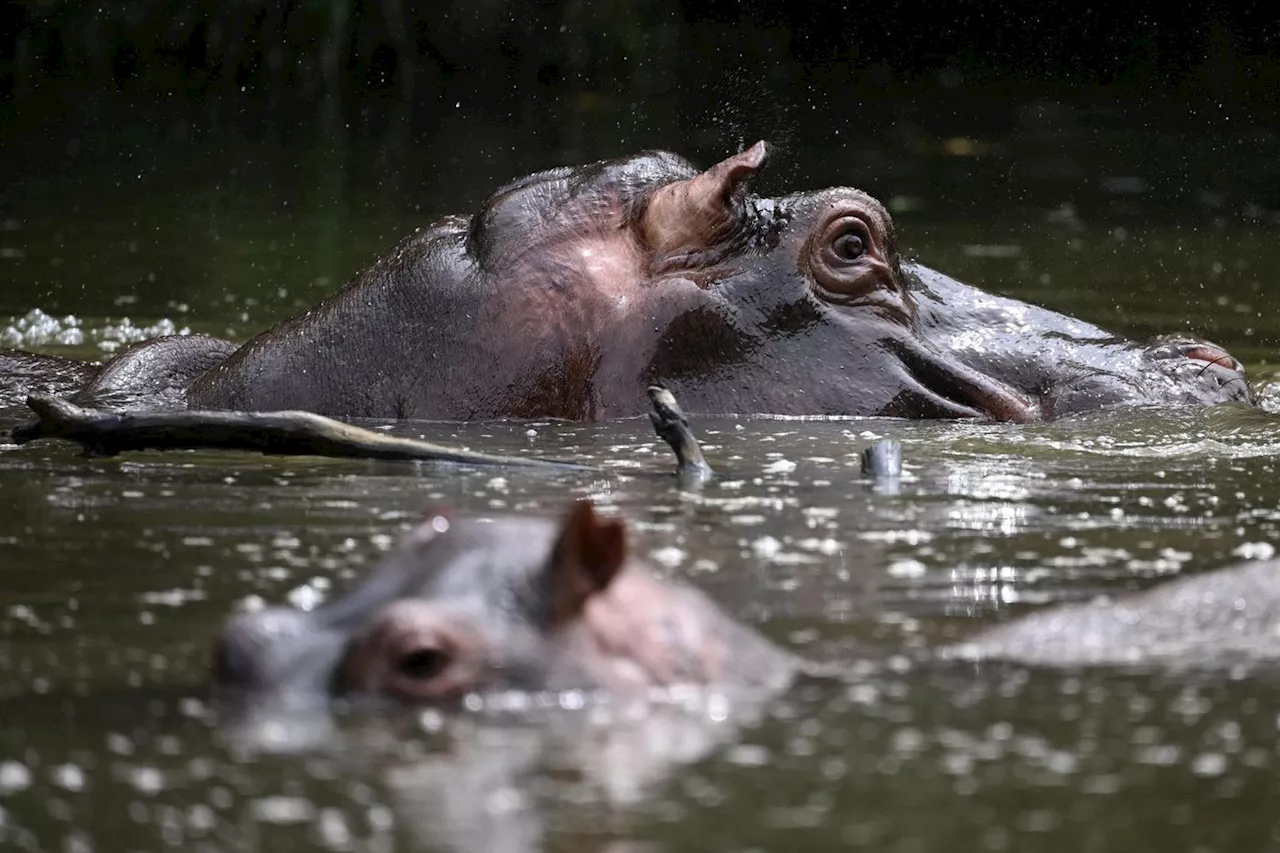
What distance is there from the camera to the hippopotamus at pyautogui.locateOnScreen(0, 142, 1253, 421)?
24.3 ft

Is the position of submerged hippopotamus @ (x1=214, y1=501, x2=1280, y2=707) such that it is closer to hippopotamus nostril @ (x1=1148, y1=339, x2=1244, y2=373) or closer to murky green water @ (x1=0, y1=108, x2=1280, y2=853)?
murky green water @ (x1=0, y1=108, x2=1280, y2=853)

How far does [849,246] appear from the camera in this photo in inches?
296

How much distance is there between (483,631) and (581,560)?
0.19m

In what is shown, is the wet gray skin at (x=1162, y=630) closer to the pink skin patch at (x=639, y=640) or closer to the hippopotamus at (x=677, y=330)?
the pink skin patch at (x=639, y=640)

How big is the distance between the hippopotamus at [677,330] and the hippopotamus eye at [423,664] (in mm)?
3533

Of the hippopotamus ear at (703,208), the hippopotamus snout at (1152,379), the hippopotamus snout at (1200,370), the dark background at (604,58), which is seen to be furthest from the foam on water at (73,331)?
the dark background at (604,58)

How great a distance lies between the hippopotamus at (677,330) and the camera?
24.3ft

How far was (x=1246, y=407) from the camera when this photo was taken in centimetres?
764

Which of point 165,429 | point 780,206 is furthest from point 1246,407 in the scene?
point 165,429

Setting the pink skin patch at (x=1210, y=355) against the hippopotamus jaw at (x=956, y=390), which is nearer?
the hippopotamus jaw at (x=956, y=390)

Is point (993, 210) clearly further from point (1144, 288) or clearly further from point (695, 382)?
point (695, 382)

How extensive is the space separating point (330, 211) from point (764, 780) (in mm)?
12856

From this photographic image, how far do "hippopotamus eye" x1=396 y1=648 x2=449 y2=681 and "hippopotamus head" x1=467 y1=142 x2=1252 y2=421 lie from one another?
139 inches

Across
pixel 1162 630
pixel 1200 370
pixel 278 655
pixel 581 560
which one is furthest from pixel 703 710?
pixel 1200 370
